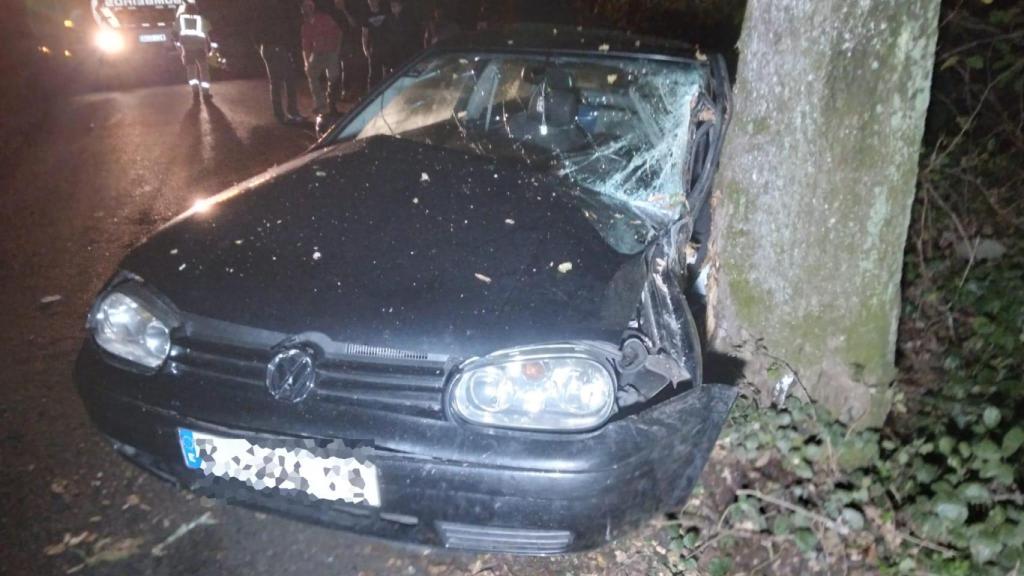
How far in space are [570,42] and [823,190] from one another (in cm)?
149

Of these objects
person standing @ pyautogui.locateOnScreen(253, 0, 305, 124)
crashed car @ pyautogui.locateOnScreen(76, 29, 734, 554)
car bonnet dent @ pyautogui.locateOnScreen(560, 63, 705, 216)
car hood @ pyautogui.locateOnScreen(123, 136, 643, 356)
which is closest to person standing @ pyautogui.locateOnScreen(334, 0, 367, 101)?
person standing @ pyautogui.locateOnScreen(253, 0, 305, 124)

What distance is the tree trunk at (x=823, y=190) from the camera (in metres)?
2.38

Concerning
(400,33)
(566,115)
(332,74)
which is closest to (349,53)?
(400,33)

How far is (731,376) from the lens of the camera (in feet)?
9.33

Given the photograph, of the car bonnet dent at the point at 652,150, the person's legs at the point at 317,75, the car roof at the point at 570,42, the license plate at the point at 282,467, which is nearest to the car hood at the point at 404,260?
the car bonnet dent at the point at 652,150

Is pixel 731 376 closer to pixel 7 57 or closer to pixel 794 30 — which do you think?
pixel 794 30

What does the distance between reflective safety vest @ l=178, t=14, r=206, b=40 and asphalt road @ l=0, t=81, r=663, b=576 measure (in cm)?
414

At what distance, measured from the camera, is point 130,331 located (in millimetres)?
2305

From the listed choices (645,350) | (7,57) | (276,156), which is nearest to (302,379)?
(645,350)

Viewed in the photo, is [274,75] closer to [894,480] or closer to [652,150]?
[652,150]

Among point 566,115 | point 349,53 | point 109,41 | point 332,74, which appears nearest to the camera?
point 566,115

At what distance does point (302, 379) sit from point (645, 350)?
37.9 inches

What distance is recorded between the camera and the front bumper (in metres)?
1.97

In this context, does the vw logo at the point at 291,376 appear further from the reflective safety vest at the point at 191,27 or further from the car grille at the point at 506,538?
the reflective safety vest at the point at 191,27
